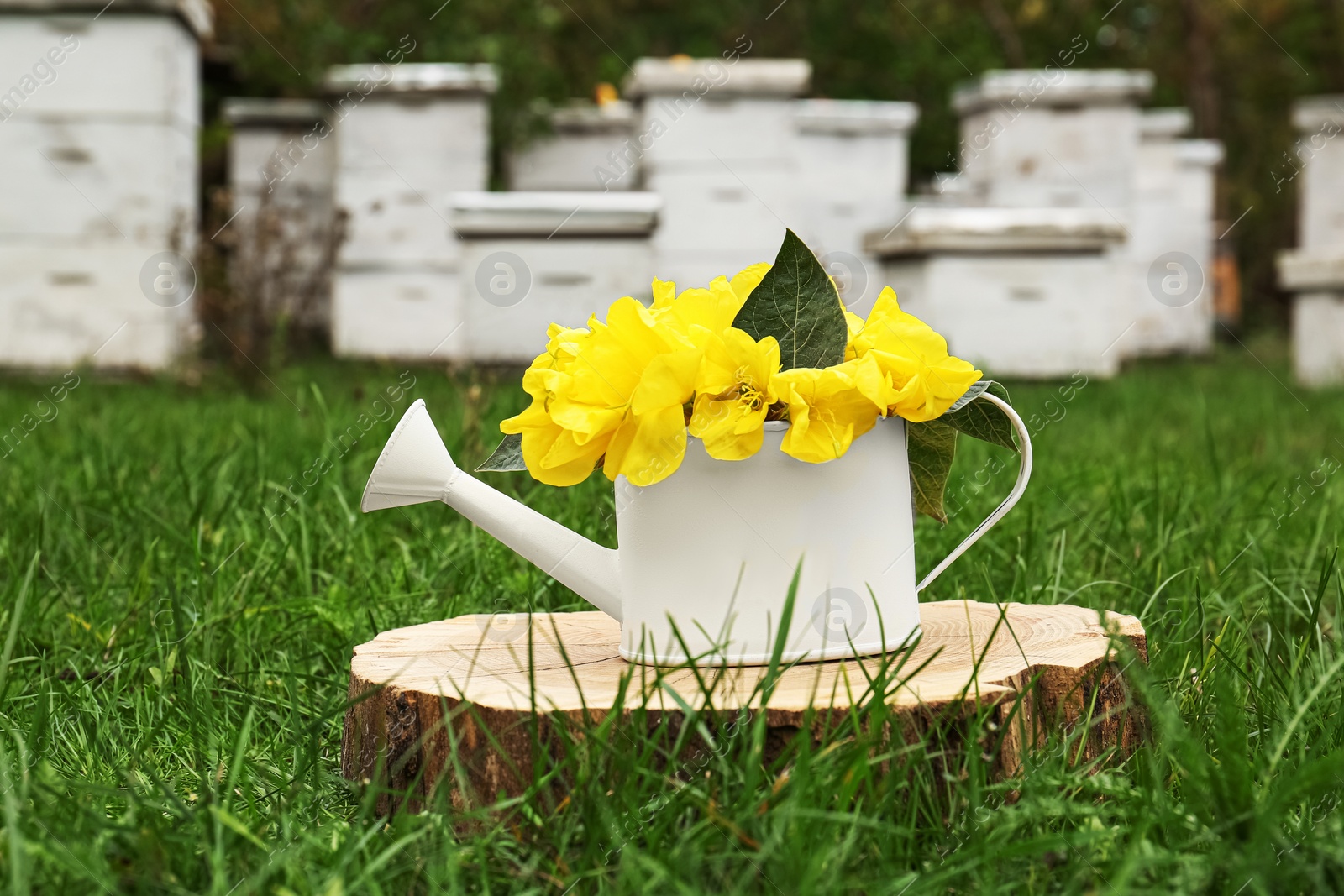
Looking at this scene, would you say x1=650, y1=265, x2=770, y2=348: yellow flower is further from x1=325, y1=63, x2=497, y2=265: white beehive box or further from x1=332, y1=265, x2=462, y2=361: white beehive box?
x1=325, y1=63, x2=497, y2=265: white beehive box

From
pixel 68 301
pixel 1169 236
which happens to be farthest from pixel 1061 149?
pixel 68 301

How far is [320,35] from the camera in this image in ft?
25.2

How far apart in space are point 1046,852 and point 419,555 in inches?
57.2

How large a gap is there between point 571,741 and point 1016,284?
527 centimetres

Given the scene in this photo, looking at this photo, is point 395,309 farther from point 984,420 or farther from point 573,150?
point 984,420

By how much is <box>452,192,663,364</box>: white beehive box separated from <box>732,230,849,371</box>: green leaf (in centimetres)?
468

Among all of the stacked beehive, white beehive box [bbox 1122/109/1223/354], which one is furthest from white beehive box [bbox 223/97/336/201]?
white beehive box [bbox 1122/109/1223/354]

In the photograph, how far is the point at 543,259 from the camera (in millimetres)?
6133

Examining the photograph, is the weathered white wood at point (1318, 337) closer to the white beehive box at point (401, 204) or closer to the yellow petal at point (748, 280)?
the white beehive box at point (401, 204)

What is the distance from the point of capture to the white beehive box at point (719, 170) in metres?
6.10

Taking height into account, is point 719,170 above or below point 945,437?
above

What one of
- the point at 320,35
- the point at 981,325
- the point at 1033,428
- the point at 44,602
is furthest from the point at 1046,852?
the point at 320,35

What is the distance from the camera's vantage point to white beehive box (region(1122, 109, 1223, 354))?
28.6 feet

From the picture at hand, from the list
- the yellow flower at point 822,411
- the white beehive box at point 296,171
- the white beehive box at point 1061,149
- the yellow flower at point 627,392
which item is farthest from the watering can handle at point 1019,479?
the white beehive box at point 296,171
